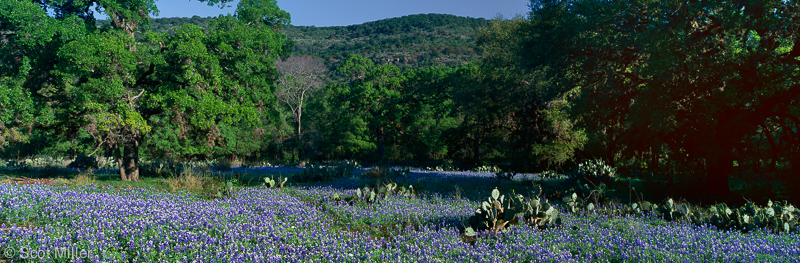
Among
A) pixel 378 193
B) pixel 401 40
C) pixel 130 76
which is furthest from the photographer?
pixel 401 40

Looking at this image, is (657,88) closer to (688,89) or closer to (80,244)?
(688,89)

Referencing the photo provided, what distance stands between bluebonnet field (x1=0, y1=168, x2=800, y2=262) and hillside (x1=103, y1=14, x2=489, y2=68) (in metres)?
67.3

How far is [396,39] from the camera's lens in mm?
116500

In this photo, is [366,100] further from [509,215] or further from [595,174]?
[509,215]

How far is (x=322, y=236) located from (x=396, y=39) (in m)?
114

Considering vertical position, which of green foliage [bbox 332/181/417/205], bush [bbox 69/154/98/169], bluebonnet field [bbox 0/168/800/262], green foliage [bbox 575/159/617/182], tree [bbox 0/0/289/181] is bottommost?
bush [bbox 69/154/98/169]

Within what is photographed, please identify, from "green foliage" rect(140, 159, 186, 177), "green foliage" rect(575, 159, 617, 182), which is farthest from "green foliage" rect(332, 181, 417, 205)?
"green foliage" rect(140, 159, 186, 177)

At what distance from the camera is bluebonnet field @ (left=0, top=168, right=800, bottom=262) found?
4785 millimetres

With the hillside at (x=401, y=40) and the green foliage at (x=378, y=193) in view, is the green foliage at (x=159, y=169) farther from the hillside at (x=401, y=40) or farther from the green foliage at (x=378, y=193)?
the hillside at (x=401, y=40)

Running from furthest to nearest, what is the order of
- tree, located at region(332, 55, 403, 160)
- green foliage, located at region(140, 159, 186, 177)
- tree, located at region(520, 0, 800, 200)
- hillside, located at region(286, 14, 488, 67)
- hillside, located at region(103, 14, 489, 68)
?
hillside, located at region(286, 14, 488, 67), hillside, located at region(103, 14, 489, 68), tree, located at region(332, 55, 403, 160), green foliage, located at region(140, 159, 186, 177), tree, located at region(520, 0, 800, 200)

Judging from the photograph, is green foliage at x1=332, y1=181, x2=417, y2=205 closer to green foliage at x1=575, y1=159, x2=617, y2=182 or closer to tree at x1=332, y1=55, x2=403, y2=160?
green foliage at x1=575, y1=159, x2=617, y2=182

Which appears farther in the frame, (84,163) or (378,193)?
(84,163)

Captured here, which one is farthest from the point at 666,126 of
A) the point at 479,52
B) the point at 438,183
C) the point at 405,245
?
the point at 479,52

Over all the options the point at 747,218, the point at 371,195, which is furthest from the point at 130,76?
the point at 747,218
